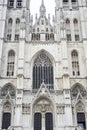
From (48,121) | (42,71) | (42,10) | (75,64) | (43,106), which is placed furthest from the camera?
(42,10)

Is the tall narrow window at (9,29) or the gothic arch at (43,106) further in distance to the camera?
the tall narrow window at (9,29)

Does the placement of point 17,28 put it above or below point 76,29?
above

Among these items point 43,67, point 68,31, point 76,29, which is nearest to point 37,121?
point 43,67

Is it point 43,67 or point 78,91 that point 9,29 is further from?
point 78,91

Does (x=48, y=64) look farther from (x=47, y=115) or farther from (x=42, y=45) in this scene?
(x=47, y=115)

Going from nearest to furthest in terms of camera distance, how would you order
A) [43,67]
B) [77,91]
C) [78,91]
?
[78,91] < [77,91] < [43,67]

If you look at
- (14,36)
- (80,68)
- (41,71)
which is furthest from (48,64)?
(14,36)

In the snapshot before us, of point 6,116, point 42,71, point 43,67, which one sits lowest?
point 6,116

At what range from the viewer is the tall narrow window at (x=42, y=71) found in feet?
98.1

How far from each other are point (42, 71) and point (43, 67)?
1.73 ft

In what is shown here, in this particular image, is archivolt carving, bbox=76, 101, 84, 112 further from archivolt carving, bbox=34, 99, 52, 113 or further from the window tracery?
the window tracery

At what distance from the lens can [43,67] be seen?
3094 cm

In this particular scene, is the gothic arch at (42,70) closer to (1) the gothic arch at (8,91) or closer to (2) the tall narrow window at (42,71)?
(2) the tall narrow window at (42,71)

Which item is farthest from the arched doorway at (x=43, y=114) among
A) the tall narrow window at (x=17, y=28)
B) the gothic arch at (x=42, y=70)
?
the tall narrow window at (x=17, y=28)
